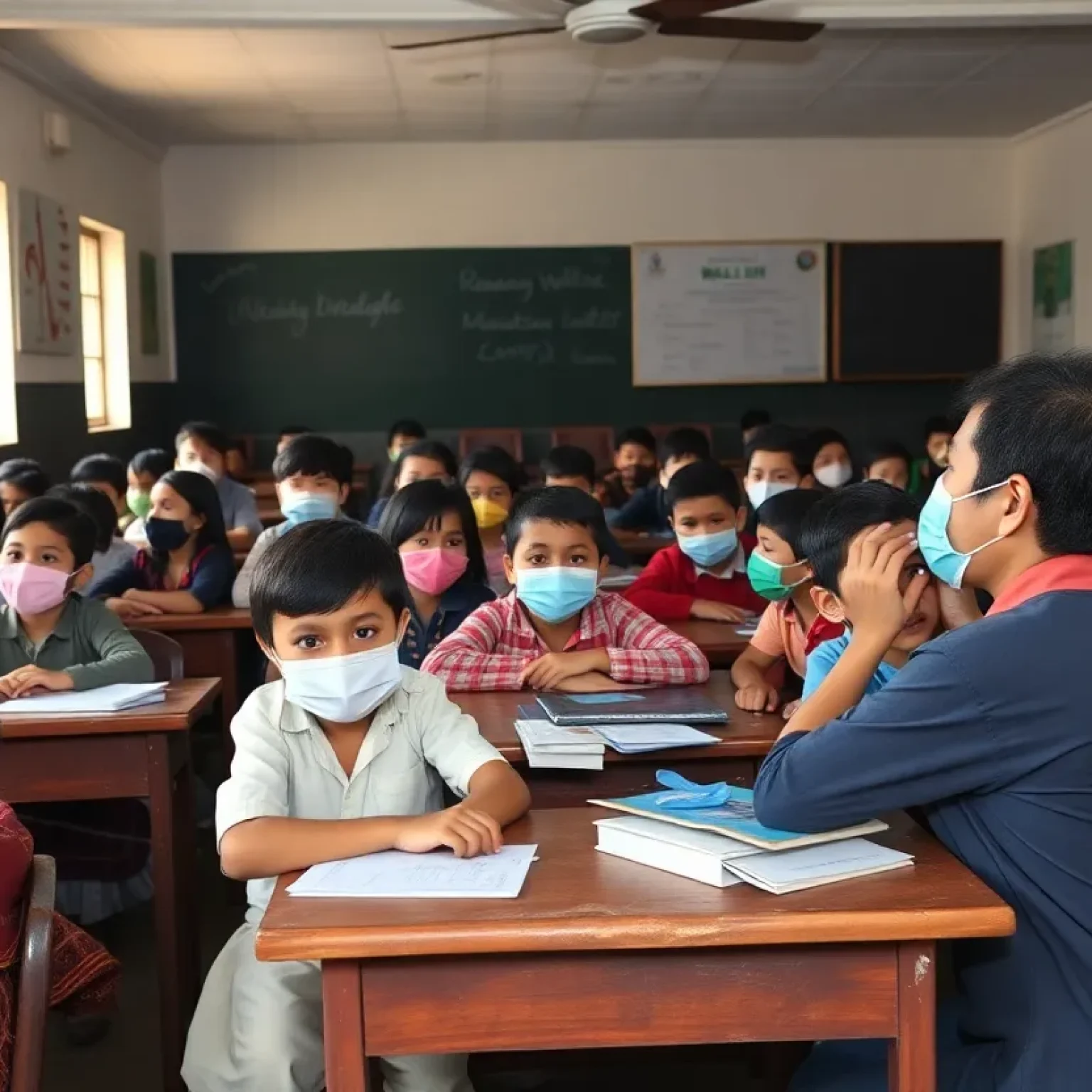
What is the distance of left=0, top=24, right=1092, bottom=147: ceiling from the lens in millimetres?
6320

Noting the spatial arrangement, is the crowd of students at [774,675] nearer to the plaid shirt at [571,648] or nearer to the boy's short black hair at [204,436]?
the plaid shirt at [571,648]

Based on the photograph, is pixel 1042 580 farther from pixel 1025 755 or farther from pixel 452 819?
pixel 452 819

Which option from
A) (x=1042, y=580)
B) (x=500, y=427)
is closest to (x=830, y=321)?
(x=500, y=427)

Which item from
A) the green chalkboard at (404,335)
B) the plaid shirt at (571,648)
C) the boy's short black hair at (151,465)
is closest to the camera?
the plaid shirt at (571,648)

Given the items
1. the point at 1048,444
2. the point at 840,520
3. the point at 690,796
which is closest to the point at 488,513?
the point at 840,520

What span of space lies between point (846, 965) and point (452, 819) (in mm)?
473

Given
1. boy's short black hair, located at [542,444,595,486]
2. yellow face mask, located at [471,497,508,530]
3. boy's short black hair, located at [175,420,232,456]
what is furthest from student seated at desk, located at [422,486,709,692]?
boy's short black hair, located at [175,420,232,456]

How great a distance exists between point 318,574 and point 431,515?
4.29 feet

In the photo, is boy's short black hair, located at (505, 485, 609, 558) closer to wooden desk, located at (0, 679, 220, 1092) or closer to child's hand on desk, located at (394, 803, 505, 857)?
wooden desk, located at (0, 679, 220, 1092)

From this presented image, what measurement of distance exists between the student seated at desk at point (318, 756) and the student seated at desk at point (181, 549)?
2.04 m

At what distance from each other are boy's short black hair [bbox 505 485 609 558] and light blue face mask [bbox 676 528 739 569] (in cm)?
77

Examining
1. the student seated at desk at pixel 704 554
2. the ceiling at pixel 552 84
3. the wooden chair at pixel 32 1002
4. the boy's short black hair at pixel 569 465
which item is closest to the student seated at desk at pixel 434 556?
the student seated at desk at pixel 704 554

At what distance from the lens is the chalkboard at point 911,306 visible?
9.10 metres

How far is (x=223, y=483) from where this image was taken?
630 cm
